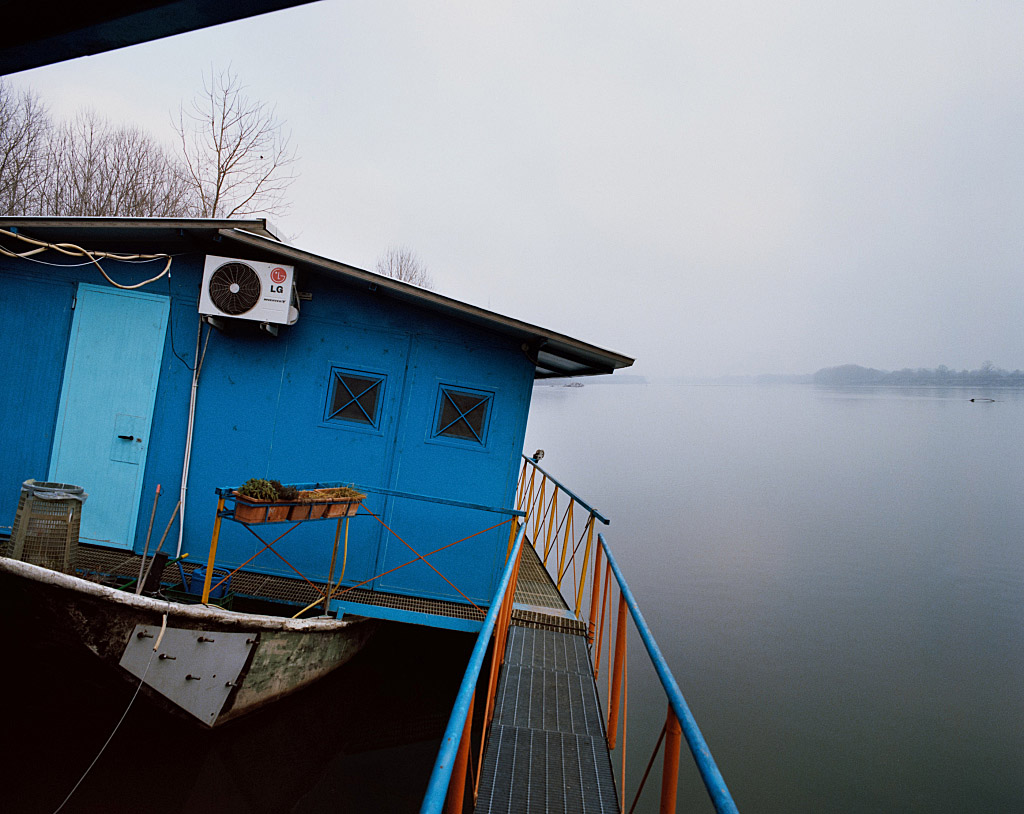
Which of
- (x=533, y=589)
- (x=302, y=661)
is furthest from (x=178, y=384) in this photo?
(x=533, y=589)

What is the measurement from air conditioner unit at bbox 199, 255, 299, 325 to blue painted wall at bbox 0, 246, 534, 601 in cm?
36

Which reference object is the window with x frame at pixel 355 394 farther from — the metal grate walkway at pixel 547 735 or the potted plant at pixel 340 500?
the metal grate walkway at pixel 547 735

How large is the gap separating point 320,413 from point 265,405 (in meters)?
0.58

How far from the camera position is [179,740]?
5.07 meters

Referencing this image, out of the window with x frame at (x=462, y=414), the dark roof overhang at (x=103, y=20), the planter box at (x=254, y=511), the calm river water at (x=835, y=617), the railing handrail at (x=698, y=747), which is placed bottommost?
the calm river water at (x=835, y=617)

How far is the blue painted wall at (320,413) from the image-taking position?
6.00 m

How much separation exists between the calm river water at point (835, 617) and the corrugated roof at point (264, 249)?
17.4ft

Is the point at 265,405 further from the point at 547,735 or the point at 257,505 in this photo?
the point at 547,735

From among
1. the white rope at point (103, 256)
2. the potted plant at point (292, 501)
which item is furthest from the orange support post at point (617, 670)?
the white rope at point (103, 256)

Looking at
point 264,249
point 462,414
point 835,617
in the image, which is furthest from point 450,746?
point 835,617

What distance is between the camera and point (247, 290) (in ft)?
18.6

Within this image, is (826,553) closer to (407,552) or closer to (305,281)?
(407,552)

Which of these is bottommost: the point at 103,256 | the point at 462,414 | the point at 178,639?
the point at 178,639

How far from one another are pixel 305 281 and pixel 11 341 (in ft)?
9.94
